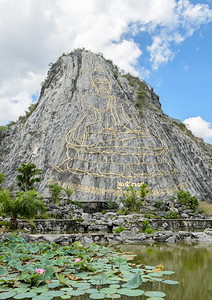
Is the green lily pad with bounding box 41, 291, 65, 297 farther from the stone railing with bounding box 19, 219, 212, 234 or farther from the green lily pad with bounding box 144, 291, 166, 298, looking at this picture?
the stone railing with bounding box 19, 219, 212, 234

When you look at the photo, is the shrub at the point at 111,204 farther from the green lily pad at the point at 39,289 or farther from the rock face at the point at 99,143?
the green lily pad at the point at 39,289

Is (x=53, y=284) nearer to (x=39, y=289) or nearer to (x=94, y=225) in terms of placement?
(x=39, y=289)

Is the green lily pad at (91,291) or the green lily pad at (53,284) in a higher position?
the green lily pad at (91,291)

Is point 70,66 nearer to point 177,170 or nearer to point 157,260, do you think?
point 177,170

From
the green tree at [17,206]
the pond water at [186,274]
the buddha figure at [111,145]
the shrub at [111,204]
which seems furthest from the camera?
the buddha figure at [111,145]

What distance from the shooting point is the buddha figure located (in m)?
17.8

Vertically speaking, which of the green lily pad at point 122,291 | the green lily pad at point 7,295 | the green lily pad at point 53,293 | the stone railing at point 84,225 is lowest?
the green lily pad at point 7,295

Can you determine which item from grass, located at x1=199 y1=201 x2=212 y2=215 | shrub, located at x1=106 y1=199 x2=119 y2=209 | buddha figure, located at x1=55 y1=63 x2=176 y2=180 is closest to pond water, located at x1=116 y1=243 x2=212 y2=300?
shrub, located at x1=106 y1=199 x2=119 y2=209

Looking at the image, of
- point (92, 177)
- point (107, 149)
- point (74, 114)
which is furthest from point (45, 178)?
point (74, 114)

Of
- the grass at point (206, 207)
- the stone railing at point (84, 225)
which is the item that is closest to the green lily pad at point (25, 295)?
the stone railing at point (84, 225)

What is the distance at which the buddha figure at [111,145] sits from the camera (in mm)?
17844

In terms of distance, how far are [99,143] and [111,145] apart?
0.91 m

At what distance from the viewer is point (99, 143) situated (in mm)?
19016

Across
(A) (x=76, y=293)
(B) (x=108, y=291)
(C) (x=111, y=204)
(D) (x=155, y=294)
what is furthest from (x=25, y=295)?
(C) (x=111, y=204)
